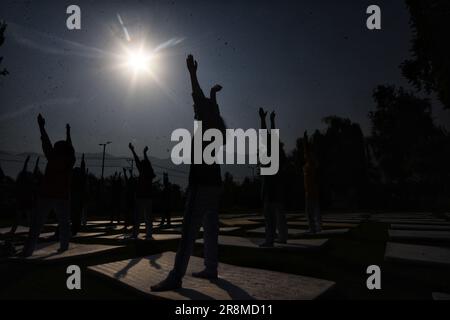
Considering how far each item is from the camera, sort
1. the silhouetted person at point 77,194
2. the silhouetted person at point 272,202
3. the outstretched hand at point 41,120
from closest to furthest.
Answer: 1. the outstretched hand at point 41,120
2. the silhouetted person at point 272,202
3. the silhouetted person at point 77,194

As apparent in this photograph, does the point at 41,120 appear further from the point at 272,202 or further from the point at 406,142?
the point at 406,142

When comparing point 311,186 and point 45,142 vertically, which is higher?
point 45,142

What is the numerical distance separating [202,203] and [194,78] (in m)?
1.42

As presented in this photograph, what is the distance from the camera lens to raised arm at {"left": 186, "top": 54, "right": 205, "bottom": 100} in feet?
10.7

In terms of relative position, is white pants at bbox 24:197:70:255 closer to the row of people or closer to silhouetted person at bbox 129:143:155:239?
the row of people

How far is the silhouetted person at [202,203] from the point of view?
2.87 meters

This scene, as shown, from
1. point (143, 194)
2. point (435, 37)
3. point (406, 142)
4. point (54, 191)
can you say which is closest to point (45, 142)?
point (54, 191)

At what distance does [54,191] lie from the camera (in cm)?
491

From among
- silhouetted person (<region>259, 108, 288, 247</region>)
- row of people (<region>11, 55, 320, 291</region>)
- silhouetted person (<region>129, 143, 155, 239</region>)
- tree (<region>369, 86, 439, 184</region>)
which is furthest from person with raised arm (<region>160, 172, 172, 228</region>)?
tree (<region>369, 86, 439, 184</region>)

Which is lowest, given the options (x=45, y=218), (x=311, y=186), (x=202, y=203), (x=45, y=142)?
(x=45, y=218)

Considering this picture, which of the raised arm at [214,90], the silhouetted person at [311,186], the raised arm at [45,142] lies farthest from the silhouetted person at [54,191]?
the silhouetted person at [311,186]

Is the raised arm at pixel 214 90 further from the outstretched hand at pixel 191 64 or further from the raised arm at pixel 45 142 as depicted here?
the raised arm at pixel 45 142
